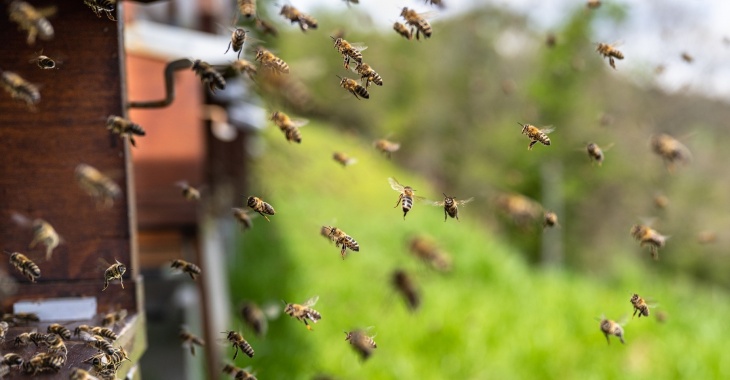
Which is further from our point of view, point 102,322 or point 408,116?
point 408,116

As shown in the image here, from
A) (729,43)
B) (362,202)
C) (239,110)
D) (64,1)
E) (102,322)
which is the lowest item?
(362,202)

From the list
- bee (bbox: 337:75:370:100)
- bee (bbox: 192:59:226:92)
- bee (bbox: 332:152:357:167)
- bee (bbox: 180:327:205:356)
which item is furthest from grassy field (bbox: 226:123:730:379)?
bee (bbox: 192:59:226:92)

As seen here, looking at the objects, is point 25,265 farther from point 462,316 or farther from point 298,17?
point 462,316

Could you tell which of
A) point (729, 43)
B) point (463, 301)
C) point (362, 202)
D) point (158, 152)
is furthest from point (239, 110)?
point (362, 202)

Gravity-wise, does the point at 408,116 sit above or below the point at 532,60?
below

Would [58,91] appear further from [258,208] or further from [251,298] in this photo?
[251,298]

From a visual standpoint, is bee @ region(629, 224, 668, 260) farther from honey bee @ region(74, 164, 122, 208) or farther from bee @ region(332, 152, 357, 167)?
honey bee @ region(74, 164, 122, 208)
